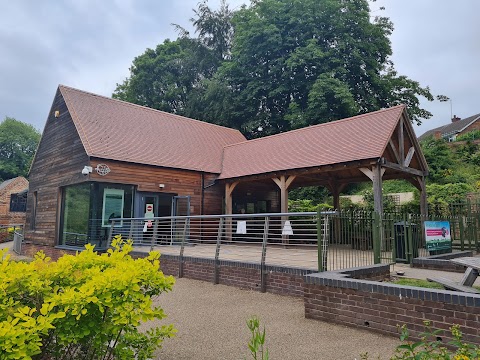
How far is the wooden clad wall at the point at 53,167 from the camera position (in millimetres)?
14219

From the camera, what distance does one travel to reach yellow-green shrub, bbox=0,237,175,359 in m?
2.23

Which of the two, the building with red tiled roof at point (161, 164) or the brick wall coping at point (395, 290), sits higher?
the building with red tiled roof at point (161, 164)

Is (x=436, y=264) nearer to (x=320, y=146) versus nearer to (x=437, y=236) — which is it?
(x=437, y=236)

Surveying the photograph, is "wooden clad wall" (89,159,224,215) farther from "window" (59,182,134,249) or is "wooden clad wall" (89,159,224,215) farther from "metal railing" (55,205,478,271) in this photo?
"metal railing" (55,205,478,271)

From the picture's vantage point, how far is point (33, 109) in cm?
10112

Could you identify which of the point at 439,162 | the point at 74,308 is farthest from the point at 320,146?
the point at 439,162

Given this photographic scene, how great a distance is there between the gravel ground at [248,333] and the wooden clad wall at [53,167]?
9.24 meters

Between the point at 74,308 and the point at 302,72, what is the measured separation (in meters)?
27.1

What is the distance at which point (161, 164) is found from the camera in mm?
15148

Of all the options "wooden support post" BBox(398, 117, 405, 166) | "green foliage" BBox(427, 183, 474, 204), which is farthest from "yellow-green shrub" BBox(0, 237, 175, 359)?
"green foliage" BBox(427, 183, 474, 204)

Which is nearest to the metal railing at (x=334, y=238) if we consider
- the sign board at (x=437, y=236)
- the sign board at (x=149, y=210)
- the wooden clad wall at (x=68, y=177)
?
the sign board at (x=437, y=236)

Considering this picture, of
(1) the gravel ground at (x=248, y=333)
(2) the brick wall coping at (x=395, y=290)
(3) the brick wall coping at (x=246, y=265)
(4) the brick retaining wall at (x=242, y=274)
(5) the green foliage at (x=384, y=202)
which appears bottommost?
(1) the gravel ground at (x=248, y=333)

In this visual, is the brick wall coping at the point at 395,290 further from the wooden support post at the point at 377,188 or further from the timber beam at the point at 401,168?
the timber beam at the point at 401,168

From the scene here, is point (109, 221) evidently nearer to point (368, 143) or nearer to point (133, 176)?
point (133, 176)
